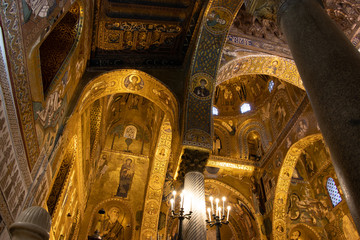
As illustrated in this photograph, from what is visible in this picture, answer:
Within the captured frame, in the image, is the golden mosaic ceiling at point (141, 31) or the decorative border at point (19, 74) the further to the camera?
the golden mosaic ceiling at point (141, 31)

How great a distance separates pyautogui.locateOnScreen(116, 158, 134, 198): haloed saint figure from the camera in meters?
9.40

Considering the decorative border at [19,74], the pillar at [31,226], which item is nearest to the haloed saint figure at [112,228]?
the decorative border at [19,74]

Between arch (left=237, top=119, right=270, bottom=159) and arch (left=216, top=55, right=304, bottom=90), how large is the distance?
3963mm

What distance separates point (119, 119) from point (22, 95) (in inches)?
302

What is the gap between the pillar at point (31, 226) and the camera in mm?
1479

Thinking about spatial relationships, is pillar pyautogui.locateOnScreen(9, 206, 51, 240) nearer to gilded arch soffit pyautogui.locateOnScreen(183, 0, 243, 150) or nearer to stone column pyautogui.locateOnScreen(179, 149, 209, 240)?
stone column pyautogui.locateOnScreen(179, 149, 209, 240)

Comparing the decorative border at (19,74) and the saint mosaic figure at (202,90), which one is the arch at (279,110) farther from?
the decorative border at (19,74)

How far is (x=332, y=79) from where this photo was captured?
2113 millimetres

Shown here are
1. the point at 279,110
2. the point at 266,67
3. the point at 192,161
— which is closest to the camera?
the point at 192,161

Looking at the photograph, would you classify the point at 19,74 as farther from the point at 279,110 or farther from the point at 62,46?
the point at 279,110

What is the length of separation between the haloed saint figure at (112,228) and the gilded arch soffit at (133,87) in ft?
13.7

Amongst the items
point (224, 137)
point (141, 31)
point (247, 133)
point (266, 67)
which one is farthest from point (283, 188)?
point (141, 31)

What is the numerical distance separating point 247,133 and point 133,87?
717 centimetres

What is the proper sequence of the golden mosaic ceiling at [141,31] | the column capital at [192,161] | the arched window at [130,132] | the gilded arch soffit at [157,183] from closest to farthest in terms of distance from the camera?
1. the column capital at [192,161]
2. the golden mosaic ceiling at [141,31]
3. the gilded arch soffit at [157,183]
4. the arched window at [130,132]
